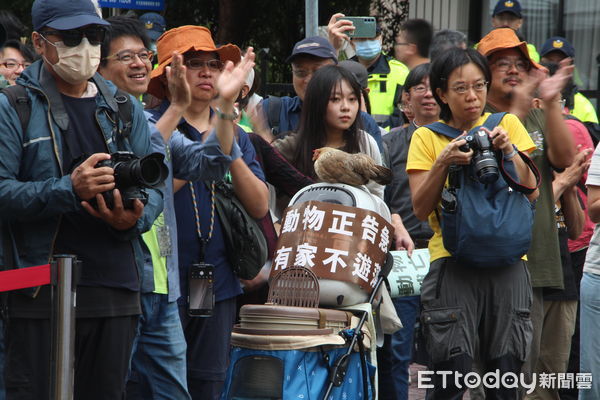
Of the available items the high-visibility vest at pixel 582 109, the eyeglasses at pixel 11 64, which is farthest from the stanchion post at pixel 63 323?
the high-visibility vest at pixel 582 109

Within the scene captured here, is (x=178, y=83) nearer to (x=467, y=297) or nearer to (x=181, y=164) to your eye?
(x=181, y=164)

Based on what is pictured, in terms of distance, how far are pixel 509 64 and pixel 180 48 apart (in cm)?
196

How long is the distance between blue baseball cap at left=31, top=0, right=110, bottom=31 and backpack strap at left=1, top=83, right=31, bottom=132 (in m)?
0.32

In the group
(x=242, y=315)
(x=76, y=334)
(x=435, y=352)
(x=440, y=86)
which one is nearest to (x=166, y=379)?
(x=242, y=315)

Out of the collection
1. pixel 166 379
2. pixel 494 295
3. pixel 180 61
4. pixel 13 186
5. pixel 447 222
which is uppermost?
pixel 180 61

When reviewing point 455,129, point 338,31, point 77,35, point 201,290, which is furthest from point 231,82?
point 338,31

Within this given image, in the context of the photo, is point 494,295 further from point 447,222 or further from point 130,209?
point 130,209

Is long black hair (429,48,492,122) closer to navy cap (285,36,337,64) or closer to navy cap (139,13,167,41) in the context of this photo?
navy cap (285,36,337,64)

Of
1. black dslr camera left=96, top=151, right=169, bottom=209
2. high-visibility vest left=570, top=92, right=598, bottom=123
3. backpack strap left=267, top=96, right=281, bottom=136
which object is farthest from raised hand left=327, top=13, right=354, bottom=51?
black dslr camera left=96, top=151, right=169, bottom=209

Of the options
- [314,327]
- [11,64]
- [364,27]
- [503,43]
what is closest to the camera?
[314,327]

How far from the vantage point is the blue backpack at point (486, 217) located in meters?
5.06

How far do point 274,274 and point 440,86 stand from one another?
1348 mm

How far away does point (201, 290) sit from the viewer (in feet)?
16.9

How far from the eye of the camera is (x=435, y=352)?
520 cm
